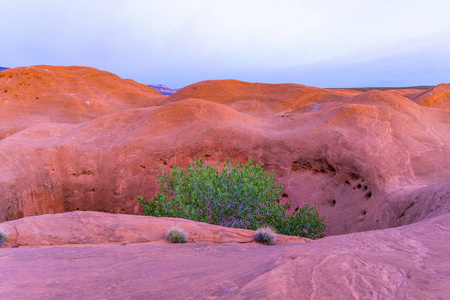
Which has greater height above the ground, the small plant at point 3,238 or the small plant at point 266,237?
the small plant at point 3,238

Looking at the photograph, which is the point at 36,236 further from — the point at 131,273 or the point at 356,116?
the point at 356,116

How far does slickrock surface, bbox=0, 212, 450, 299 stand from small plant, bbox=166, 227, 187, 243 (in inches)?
20.0

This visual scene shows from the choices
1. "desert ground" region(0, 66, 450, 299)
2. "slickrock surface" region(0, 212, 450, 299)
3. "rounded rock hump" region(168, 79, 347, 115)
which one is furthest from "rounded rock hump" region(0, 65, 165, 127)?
"slickrock surface" region(0, 212, 450, 299)

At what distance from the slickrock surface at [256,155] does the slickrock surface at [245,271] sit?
5.35 meters

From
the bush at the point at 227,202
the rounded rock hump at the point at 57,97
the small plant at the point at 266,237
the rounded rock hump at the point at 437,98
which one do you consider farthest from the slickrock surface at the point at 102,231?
the rounded rock hump at the point at 437,98

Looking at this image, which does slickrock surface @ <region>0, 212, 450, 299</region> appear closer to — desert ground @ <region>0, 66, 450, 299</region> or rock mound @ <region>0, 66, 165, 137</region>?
desert ground @ <region>0, 66, 450, 299</region>

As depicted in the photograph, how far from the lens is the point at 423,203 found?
762 cm

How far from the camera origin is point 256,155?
550 inches

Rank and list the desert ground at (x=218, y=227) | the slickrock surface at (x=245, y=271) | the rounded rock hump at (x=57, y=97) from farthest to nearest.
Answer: the rounded rock hump at (x=57, y=97) → the desert ground at (x=218, y=227) → the slickrock surface at (x=245, y=271)

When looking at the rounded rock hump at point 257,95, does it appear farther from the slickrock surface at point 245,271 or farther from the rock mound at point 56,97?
the slickrock surface at point 245,271

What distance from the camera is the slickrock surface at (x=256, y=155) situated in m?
11.0

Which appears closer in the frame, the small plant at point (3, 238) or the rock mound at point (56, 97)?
the small plant at point (3, 238)

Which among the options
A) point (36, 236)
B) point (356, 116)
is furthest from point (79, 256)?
point (356, 116)

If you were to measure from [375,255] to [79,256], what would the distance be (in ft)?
13.7
